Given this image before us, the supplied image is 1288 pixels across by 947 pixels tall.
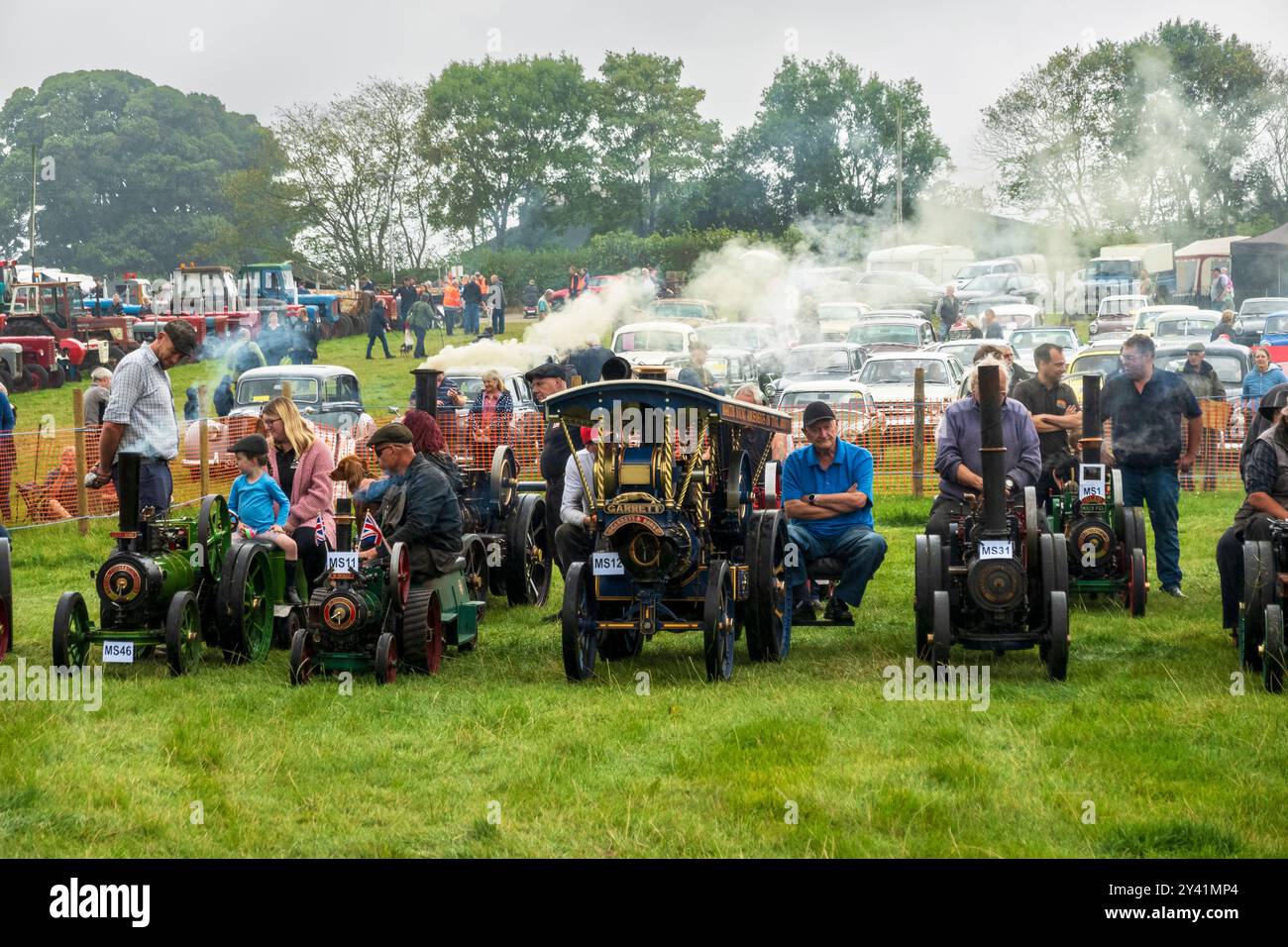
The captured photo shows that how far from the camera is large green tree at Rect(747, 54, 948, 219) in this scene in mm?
56594

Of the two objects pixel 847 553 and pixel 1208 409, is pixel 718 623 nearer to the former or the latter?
pixel 847 553

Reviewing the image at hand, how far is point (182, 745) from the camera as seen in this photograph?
801 centimetres

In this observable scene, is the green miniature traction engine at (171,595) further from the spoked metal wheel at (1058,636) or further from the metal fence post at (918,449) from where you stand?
the metal fence post at (918,449)

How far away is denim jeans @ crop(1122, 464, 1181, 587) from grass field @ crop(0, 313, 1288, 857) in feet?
5.49

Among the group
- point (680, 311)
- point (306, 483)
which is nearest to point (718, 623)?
point (306, 483)

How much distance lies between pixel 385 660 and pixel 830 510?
3.17m

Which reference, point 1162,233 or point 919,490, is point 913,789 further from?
point 1162,233

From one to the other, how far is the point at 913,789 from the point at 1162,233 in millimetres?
53550

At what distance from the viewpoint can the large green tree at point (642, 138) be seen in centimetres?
5406

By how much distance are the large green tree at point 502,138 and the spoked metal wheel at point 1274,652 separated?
43784mm

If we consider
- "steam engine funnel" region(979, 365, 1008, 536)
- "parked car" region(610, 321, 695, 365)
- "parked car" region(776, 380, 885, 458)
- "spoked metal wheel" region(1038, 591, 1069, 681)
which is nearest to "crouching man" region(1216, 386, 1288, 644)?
"spoked metal wheel" region(1038, 591, 1069, 681)

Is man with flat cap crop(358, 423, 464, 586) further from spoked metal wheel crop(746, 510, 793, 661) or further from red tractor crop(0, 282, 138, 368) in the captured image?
red tractor crop(0, 282, 138, 368)

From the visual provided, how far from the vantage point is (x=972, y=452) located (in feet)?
34.7

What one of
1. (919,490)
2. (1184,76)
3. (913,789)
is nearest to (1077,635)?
(913,789)
